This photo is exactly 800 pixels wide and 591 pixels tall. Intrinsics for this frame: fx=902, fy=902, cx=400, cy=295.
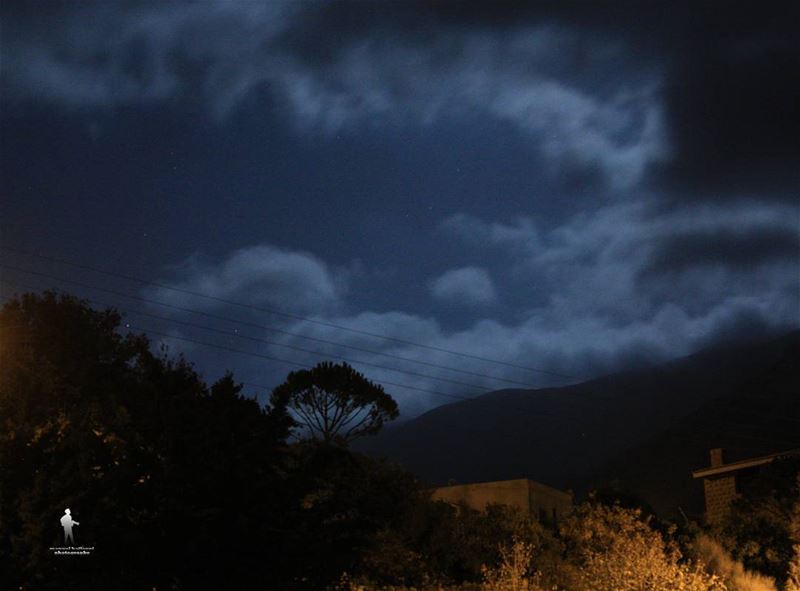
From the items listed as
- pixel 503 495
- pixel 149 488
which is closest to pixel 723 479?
pixel 503 495

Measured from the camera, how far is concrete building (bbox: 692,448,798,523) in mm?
40219

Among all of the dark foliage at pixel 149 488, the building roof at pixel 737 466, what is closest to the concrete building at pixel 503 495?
the building roof at pixel 737 466

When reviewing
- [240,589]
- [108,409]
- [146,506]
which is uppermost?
[108,409]

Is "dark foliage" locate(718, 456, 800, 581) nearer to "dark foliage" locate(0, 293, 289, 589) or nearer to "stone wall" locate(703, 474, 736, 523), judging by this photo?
"stone wall" locate(703, 474, 736, 523)

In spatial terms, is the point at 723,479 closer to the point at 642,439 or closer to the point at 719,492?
the point at 719,492

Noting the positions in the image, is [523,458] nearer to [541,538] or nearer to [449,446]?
[449,446]

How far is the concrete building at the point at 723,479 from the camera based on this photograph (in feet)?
132

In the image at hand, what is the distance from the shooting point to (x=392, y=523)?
23.7 m

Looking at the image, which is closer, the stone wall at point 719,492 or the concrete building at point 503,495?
the concrete building at point 503,495

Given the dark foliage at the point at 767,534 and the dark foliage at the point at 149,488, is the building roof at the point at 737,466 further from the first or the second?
the dark foliage at the point at 149,488

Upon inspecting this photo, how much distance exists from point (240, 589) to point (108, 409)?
20.8 ft

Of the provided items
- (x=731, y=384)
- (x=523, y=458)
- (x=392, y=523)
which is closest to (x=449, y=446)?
(x=523, y=458)

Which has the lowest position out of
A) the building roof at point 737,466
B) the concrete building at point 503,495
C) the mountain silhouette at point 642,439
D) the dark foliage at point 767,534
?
the dark foliage at point 767,534

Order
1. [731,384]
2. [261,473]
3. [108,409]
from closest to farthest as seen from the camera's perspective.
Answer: [261,473]
[108,409]
[731,384]
